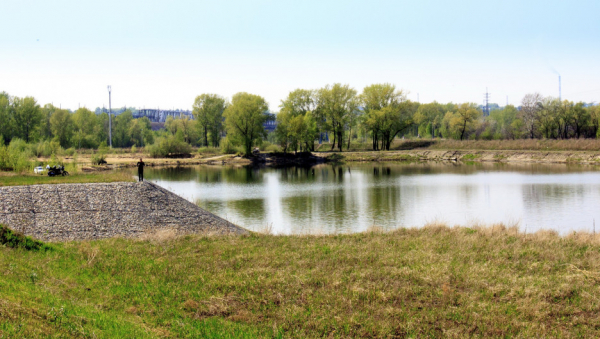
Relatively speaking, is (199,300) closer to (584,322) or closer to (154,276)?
(154,276)

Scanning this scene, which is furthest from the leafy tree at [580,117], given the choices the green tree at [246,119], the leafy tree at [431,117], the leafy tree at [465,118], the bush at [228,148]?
the bush at [228,148]

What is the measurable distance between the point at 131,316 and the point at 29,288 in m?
2.55

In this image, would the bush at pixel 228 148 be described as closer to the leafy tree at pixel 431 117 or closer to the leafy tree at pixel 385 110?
the leafy tree at pixel 385 110

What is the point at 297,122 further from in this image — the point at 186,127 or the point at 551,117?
the point at 551,117

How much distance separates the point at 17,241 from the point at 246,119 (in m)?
77.4

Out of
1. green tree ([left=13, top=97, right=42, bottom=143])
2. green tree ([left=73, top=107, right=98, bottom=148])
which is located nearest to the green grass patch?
green tree ([left=73, top=107, right=98, bottom=148])

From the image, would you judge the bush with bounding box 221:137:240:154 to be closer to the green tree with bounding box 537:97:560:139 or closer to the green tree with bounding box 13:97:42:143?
the green tree with bounding box 13:97:42:143

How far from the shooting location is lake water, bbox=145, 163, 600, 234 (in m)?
27.0

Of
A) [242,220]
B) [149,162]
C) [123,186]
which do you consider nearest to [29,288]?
[123,186]

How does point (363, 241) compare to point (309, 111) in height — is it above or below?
below

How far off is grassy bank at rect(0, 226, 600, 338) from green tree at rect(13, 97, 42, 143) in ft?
315

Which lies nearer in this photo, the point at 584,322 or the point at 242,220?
the point at 584,322

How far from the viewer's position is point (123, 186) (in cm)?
2566

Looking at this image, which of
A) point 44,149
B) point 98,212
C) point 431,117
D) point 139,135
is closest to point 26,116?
point 44,149
